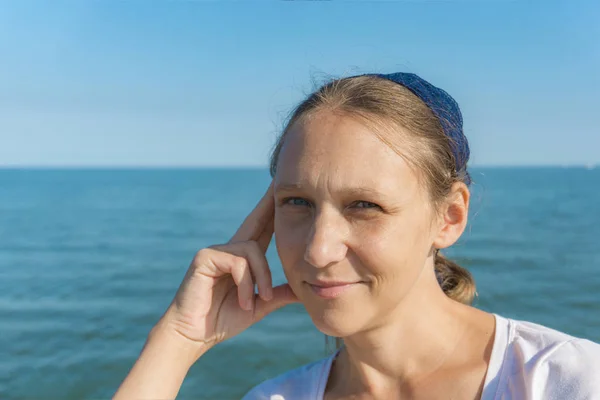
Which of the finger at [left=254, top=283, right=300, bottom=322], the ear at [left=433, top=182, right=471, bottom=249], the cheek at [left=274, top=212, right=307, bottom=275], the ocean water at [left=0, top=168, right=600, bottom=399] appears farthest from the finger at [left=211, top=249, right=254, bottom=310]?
the ocean water at [left=0, top=168, right=600, bottom=399]

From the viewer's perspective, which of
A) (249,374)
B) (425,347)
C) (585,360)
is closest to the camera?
(585,360)

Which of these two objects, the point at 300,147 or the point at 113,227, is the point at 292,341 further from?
the point at 113,227

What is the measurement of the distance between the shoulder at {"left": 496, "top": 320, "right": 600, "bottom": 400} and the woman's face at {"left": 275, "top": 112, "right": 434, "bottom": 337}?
1.57 ft

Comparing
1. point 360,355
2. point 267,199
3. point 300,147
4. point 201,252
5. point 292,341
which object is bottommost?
point 292,341

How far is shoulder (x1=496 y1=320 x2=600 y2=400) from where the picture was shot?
2090mm

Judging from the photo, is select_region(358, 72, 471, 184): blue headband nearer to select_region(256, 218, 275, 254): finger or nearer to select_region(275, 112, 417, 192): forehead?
select_region(275, 112, 417, 192): forehead

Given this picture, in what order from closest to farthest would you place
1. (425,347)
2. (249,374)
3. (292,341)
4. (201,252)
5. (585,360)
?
→ (585,360) < (425,347) < (201,252) < (249,374) < (292,341)

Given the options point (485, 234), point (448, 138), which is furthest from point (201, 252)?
point (485, 234)

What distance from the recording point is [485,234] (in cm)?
2333

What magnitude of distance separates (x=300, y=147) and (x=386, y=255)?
0.52 m

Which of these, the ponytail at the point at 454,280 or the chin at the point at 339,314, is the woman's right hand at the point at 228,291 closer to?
the chin at the point at 339,314

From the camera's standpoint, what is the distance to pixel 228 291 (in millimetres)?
2881

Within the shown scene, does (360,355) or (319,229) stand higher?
(319,229)

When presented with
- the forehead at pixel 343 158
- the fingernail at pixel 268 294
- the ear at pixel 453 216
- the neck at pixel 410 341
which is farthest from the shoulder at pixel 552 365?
the fingernail at pixel 268 294
